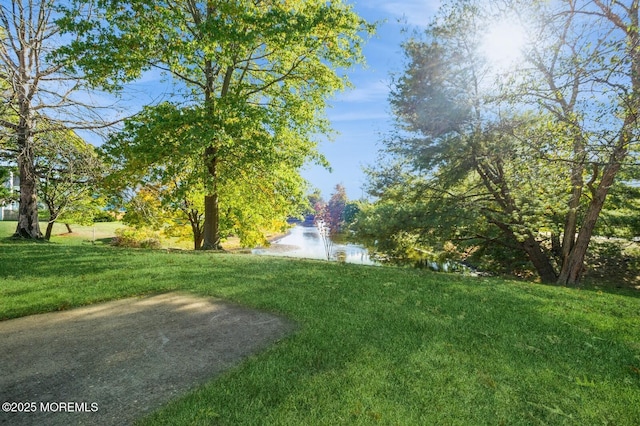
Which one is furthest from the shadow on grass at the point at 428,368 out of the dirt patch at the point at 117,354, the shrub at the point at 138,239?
the shrub at the point at 138,239

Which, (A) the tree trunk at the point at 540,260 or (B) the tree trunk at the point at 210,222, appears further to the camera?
(B) the tree trunk at the point at 210,222

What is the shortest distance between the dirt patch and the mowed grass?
36cm

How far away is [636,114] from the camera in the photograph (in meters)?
5.68

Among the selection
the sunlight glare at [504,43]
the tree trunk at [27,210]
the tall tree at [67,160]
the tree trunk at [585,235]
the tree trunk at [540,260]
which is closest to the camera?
the sunlight glare at [504,43]

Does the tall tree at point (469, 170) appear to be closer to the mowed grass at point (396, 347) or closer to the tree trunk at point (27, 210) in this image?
the mowed grass at point (396, 347)

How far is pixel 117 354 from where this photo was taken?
13.3 feet

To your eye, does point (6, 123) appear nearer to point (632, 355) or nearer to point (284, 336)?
point (284, 336)

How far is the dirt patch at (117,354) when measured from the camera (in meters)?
3.07

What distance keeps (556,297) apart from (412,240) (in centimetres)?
824

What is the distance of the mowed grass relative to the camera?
3.11 m

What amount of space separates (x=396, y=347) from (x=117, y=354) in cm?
334

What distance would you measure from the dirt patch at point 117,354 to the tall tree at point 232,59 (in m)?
7.25

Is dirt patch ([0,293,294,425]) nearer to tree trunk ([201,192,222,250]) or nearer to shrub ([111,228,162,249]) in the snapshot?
tree trunk ([201,192,222,250])

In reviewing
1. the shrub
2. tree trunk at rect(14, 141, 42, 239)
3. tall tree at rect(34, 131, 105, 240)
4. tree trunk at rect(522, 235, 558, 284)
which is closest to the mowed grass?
tall tree at rect(34, 131, 105, 240)
